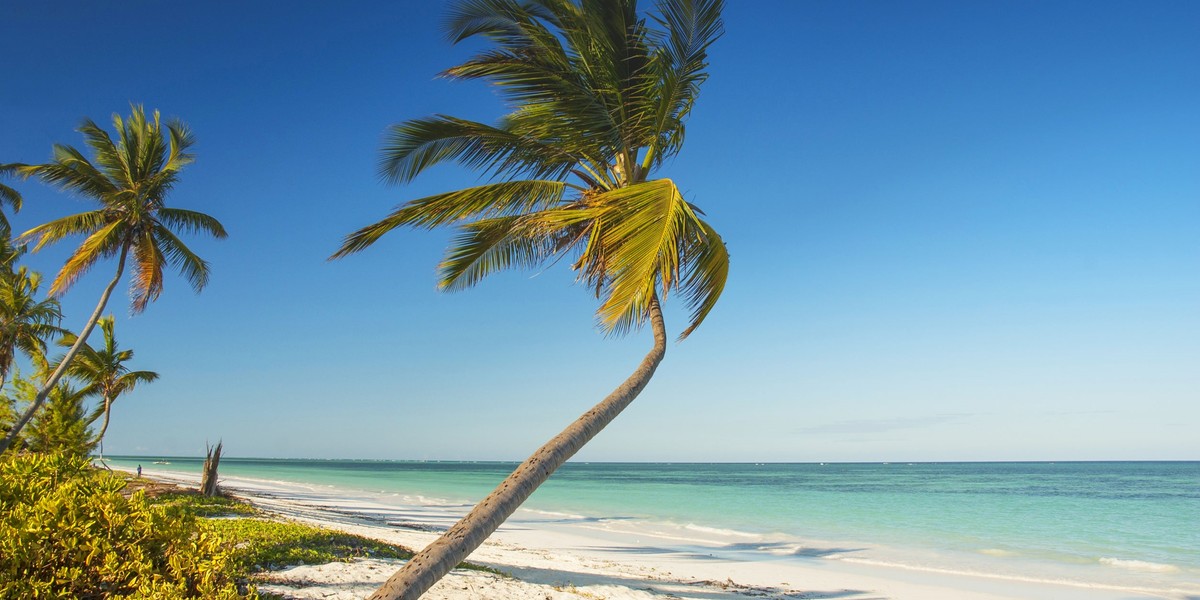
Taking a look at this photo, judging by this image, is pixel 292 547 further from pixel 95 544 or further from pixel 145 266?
pixel 145 266

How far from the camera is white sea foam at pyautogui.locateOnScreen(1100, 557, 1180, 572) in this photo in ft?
41.7

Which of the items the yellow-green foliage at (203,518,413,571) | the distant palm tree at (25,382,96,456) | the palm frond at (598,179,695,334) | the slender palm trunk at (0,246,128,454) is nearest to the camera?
the palm frond at (598,179,695,334)

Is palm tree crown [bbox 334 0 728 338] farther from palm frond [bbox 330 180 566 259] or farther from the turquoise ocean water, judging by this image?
the turquoise ocean water

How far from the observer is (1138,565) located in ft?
42.8

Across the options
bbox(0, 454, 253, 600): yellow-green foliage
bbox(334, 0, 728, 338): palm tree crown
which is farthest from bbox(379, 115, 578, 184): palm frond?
bbox(0, 454, 253, 600): yellow-green foliage

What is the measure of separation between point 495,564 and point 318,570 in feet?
13.5

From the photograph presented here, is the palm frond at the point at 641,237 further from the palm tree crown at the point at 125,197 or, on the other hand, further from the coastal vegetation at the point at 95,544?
the palm tree crown at the point at 125,197

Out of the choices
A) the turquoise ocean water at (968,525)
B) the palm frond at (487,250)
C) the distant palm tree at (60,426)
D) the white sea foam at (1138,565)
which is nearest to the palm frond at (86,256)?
the distant palm tree at (60,426)

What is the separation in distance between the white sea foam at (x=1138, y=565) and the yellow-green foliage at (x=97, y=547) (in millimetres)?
16246

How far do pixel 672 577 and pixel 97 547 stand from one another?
9.13 meters

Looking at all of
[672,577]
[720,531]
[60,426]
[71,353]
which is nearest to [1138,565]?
[672,577]

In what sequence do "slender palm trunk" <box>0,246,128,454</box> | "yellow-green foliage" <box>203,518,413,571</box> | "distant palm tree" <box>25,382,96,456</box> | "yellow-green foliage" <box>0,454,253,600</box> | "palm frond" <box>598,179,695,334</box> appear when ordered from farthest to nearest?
"distant palm tree" <box>25,382,96,456</box> < "slender palm trunk" <box>0,246,128,454</box> < "yellow-green foliage" <box>203,518,413,571</box> < "palm frond" <box>598,179,695,334</box> < "yellow-green foliage" <box>0,454,253,600</box>

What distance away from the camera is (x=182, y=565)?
3.25 meters

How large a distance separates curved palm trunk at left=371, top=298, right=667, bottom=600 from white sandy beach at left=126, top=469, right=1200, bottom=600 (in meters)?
3.01
